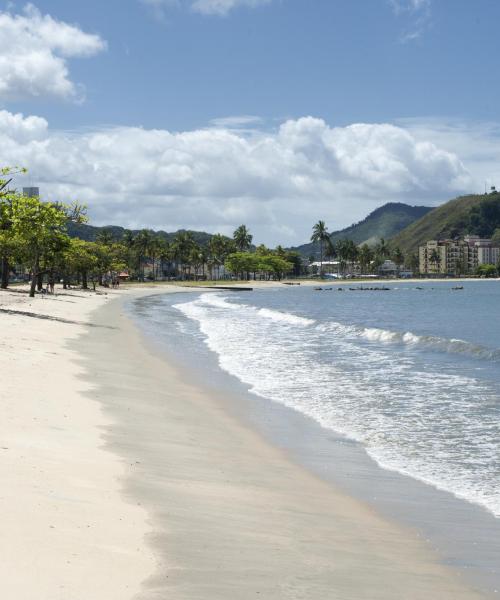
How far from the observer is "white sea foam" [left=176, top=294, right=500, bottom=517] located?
1190cm

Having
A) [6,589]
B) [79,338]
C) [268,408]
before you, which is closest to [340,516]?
[6,589]

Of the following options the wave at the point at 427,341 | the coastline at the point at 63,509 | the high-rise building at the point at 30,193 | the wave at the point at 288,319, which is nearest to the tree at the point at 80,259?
the high-rise building at the point at 30,193

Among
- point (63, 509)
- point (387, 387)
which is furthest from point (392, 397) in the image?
point (63, 509)

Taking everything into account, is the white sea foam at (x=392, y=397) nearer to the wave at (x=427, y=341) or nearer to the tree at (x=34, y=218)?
the wave at (x=427, y=341)

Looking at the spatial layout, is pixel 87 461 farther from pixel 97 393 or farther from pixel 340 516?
pixel 97 393

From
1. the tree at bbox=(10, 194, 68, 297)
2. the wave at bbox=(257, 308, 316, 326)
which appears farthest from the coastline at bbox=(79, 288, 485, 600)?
the wave at bbox=(257, 308, 316, 326)

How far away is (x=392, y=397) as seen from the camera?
62.2 feet

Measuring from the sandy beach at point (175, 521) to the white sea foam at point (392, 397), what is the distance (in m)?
2.01

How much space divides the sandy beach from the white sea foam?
201 cm

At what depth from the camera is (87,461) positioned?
398 inches

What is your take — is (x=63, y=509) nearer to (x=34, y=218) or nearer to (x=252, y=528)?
(x=252, y=528)

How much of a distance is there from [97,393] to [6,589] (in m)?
12.1

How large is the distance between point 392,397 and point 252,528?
11.6 m

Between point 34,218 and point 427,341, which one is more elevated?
point 34,218
